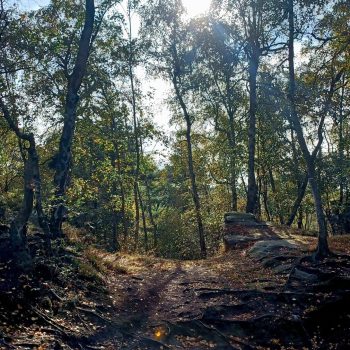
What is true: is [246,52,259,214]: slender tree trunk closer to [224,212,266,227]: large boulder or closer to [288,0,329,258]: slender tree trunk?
[224,212,266,227]: large boulder

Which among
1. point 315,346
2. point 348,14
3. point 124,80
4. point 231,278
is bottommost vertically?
point 315,346

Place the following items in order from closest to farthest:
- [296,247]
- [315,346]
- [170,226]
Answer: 1. [315,346]
2. [296,247]
3. [170,226]

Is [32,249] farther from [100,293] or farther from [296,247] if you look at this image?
[296,247]

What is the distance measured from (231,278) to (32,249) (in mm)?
5976

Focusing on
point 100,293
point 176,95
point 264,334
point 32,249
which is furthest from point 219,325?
point 176,95

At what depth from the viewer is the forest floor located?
767 cm

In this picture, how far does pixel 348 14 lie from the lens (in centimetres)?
1262

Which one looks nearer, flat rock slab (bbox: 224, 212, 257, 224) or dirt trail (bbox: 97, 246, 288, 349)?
dirt trail (bbox: 97, 246, 288, 349)

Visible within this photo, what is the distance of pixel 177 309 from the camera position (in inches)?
387

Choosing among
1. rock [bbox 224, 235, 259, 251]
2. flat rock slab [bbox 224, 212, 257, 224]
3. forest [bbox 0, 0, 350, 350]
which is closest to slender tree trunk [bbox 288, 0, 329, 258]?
forest [bbox 0, 0, 350, 350]

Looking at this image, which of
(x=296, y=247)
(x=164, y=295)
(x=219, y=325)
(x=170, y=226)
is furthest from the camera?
(x=170, y=226)

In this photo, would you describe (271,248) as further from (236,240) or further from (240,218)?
(240,218)

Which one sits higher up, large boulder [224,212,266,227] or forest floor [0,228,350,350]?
large boulder [224,212,266,227]

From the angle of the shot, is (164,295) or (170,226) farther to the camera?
(170,226)
